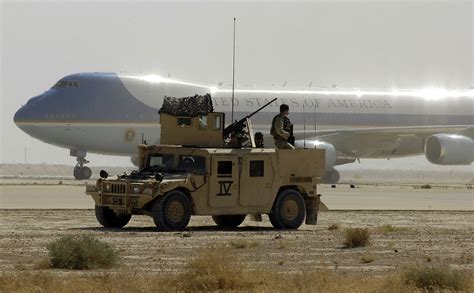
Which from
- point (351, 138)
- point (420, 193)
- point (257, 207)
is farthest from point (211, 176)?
point (351, 138)

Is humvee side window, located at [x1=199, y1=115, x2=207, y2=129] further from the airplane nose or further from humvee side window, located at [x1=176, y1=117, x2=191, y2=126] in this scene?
the airplane nose

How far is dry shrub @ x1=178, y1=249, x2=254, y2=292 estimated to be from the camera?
12891mm

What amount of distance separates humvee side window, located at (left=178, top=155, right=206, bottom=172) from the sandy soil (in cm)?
119

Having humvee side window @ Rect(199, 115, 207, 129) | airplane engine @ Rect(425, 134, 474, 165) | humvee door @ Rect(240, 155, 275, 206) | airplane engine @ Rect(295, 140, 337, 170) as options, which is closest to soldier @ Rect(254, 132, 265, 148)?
humvee door @ Rect(240, 155, 275, 206)

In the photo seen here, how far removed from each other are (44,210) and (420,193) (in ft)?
61.2

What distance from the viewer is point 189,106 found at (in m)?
23.5

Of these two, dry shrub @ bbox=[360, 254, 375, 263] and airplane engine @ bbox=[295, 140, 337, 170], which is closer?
dry shrub @ bbox=[360, 254, 375, 263]

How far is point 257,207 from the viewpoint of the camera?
901 inches

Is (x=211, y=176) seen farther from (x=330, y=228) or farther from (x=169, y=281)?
(x=169, y=281)

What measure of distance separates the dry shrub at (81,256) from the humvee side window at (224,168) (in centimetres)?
681

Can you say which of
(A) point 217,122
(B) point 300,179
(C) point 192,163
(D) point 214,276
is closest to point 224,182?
(C) point 192,163

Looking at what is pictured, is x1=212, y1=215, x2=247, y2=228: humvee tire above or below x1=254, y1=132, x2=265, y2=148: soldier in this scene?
below

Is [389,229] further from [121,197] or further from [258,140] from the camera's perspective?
[121,197]

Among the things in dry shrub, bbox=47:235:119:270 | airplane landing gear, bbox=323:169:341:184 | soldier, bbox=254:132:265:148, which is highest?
soldier, bbox=254:132:265:148
